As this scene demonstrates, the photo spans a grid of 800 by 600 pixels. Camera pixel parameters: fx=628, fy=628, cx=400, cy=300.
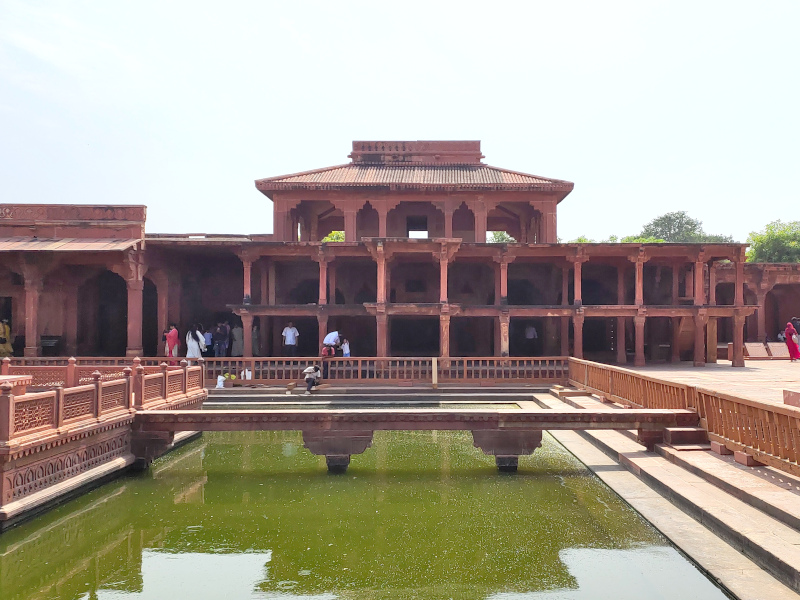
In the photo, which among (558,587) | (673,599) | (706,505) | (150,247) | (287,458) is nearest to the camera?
(673,599)

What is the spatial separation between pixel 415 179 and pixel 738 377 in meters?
14.0

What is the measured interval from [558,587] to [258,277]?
2021 cm

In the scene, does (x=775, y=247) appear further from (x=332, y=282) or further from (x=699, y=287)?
(x=332, y=282)

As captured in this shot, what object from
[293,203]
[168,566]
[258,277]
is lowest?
[168,566]

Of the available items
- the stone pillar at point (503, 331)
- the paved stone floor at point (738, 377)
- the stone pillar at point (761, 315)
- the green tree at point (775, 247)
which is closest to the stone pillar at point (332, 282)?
the stone pillar at point (503, 331)

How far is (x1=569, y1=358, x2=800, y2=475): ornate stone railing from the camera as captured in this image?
7039 millimetres

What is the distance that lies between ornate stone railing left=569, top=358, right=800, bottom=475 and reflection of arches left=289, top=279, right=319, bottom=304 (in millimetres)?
14176

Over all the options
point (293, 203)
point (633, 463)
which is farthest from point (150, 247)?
point (633, 463)

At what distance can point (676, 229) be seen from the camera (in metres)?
75.2

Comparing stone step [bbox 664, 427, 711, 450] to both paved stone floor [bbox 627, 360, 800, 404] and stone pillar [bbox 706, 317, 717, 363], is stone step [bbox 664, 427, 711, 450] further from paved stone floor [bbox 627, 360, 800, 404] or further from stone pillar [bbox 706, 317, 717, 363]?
stone pillar [bbox 706, 317, 717, 363]

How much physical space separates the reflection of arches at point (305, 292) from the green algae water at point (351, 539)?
14.4 metres

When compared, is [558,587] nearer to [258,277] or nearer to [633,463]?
[633,463]

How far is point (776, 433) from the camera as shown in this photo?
7.27 m

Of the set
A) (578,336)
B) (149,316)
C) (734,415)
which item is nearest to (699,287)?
(578,336)
